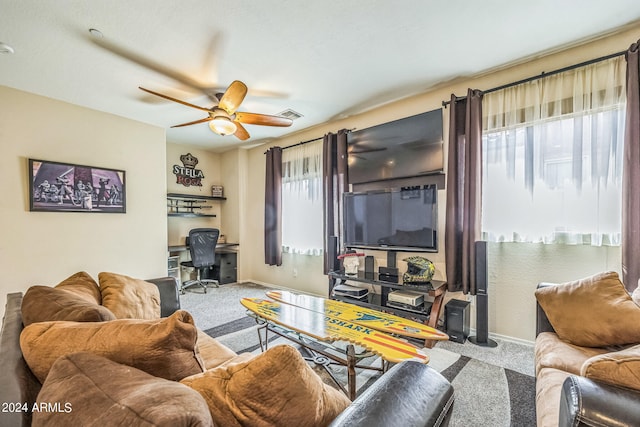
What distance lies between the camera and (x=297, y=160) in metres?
4.37

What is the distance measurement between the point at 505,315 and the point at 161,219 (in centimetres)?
440

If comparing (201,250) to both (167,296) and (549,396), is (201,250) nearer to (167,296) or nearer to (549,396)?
(167,296)

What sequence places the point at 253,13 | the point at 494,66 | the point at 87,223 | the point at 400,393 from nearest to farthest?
the point at 400,393, the point at 253,13, the point at 494,66, the point at 87,223

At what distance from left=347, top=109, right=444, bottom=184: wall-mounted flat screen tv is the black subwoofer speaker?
1364 millimetres

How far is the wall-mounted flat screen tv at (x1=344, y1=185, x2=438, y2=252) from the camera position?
9.45 ft

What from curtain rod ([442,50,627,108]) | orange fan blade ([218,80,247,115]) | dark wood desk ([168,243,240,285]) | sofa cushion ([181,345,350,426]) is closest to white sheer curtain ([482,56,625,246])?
curtain rod ([442,50,627,108])

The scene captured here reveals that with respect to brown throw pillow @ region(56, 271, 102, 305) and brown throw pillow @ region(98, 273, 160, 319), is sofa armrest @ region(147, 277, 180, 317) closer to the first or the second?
brown throw pillow @ region(98, 273, 160, 319)

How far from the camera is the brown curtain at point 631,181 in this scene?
1946mm

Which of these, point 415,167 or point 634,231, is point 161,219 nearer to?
point 415,167

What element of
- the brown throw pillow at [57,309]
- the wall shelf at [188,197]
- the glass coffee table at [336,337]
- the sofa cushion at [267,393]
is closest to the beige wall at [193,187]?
the wall shelf at [188,197]

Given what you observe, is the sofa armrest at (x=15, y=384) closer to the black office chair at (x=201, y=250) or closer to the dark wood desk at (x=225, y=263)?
the black office chair at (x=201, y=250)

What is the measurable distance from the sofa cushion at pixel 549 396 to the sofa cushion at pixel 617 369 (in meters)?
0.21

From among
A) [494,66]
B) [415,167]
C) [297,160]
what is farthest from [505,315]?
[297,160]

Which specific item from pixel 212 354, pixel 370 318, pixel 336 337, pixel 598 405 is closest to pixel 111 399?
pixel 212 354
